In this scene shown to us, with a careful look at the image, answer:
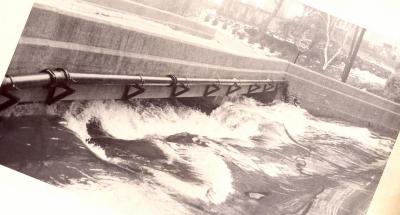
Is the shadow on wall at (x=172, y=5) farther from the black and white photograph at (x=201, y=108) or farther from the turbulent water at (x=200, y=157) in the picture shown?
the turbulent water at (x=200, y=157)

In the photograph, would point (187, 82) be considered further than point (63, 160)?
Yes

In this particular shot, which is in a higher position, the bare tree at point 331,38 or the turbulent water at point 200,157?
the bare tree at point 331,38

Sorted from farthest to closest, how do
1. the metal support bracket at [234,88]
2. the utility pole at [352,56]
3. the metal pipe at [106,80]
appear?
the metal support bracket at [234,88] < the utility pole at [352,56] < the metal pipe at [106,80]

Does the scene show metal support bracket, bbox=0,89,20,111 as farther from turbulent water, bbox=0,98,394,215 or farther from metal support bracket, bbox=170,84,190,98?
metal support bracket, bbox=170,84,190,98

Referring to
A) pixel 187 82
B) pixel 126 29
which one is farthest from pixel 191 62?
pixel 126 29

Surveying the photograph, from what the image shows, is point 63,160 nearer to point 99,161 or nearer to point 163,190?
point 99,161

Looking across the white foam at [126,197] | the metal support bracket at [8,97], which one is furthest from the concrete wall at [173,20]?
the white foam at [126,197]

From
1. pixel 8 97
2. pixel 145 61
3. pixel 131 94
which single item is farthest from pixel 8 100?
pixel 145 61
